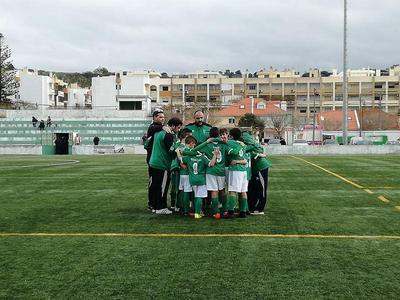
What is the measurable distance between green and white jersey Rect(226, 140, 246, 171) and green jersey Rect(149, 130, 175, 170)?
1142mm

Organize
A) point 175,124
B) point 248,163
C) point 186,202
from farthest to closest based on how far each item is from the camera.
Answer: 1. point 175,124
2. point 186,202
3. point 248,163

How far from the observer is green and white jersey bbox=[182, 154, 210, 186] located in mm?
9609

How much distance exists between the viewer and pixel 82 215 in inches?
403

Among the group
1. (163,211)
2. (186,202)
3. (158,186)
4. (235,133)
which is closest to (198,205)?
(186,202)

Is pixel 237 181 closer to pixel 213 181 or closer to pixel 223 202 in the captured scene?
pixel 213 181

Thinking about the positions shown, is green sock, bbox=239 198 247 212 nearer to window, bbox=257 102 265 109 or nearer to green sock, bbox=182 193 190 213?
green sock, bbox=182 193 190 213

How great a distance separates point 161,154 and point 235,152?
1.44 meters

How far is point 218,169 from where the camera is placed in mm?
9609

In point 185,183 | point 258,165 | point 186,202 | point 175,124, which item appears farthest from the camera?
point 175,124

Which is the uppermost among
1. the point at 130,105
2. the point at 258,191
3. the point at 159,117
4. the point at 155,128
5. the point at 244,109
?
the point at 244,109

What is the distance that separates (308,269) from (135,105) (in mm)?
72454

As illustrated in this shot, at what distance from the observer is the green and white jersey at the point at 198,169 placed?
9609 millimetres

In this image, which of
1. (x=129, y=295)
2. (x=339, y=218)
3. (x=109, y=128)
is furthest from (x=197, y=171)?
(x=109, y=128)

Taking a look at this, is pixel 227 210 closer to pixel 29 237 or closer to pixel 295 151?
pixel 29 237
